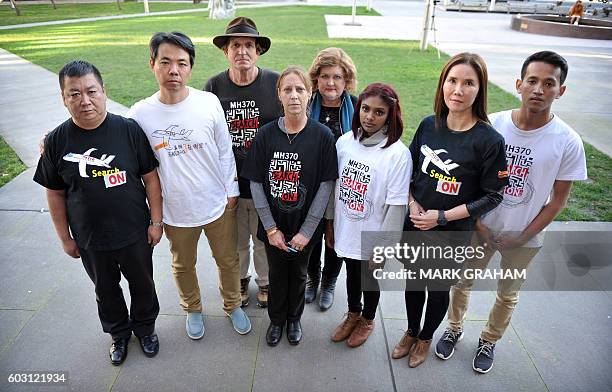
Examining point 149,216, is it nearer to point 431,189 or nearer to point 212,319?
point 212,319

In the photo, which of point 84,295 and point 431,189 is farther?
point 84,295

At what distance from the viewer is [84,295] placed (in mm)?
3482

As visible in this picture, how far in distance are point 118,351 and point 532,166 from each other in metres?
2.94

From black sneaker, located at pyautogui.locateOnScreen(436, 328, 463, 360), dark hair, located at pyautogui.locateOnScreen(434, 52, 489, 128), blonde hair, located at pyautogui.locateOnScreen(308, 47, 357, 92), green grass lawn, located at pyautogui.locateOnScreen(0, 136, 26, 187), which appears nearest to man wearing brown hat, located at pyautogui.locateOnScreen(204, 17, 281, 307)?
blonde hair, located at pyautogui.locateOnScreen(308, 47, 357, 92)

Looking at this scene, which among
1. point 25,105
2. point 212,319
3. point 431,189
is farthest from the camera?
point 25,105

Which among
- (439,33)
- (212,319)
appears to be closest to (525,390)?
(212,319)

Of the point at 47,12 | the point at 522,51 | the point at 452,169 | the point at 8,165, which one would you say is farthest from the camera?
the point at 47,12

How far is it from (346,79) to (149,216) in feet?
5.38

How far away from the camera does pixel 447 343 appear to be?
9.72 ft

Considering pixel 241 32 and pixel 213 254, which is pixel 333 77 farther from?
pixel 213 254

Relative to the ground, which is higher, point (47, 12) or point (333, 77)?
point (333, 77)

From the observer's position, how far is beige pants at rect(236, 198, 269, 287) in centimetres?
327

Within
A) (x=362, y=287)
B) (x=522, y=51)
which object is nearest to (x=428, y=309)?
(x=362, y=287)

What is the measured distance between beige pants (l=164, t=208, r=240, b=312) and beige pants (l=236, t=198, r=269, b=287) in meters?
0.21
